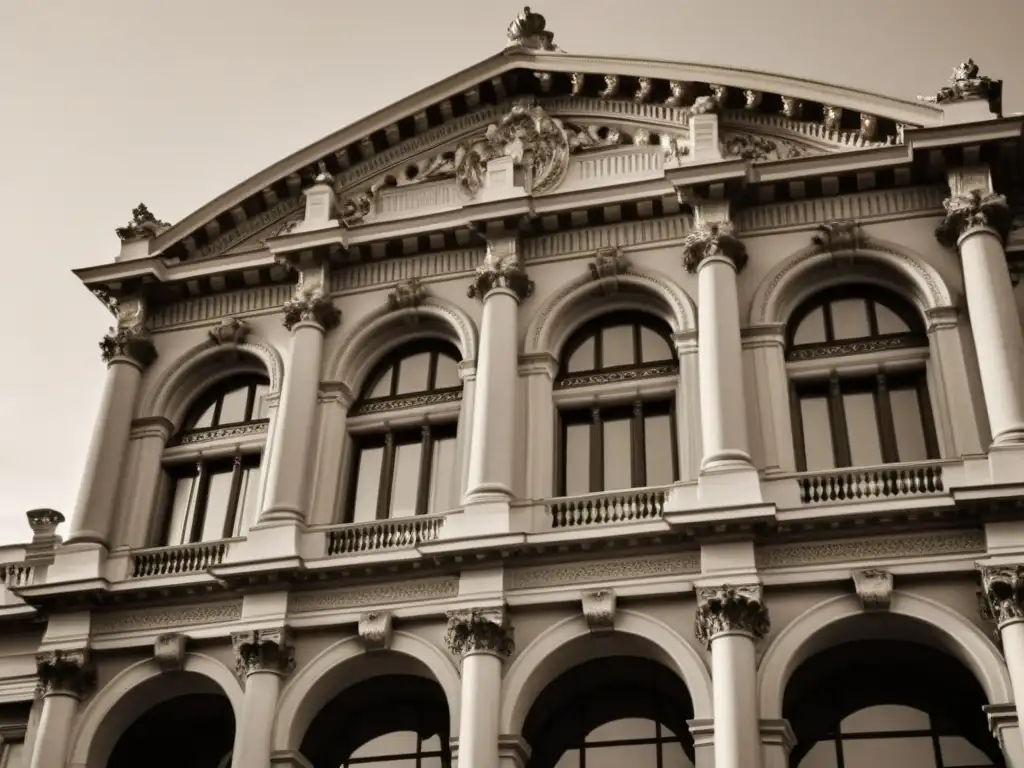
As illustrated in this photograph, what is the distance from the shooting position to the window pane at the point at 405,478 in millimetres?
28641

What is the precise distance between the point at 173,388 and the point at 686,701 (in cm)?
1444

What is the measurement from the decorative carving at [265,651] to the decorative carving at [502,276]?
8.70m

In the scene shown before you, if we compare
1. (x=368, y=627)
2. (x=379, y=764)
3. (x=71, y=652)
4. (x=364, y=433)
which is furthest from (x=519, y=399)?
(x=71, y=652)

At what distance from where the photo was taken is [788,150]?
30.8 m

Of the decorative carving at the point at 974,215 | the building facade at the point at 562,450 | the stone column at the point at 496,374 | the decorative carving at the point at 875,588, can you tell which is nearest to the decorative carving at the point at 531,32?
the building facade at the point at 562,450

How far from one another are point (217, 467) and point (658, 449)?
1042cm

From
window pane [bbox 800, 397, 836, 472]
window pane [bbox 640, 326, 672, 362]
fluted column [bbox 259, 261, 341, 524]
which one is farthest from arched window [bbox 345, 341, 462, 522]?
window pane [bbox 800, 397, 836, 472]

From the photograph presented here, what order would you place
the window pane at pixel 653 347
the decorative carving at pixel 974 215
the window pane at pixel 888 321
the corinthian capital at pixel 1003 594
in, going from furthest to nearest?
the window pane at pixel 653 347 < the window pane at pixel 888 321 < the decorative carving at pixel 974 215 < the corinthian capital at pixel 1003 594

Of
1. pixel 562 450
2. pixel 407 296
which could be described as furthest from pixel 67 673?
pixel 562 450

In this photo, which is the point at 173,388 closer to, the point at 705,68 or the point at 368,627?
the point at 368,627

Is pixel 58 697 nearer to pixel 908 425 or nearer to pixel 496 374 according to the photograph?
→ pixel 496 374

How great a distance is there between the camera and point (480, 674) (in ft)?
80.2

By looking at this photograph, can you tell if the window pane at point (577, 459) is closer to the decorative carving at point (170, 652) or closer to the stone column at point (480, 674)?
the stone column at point (480, 674)

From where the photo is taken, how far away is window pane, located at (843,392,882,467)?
86.8 ft
